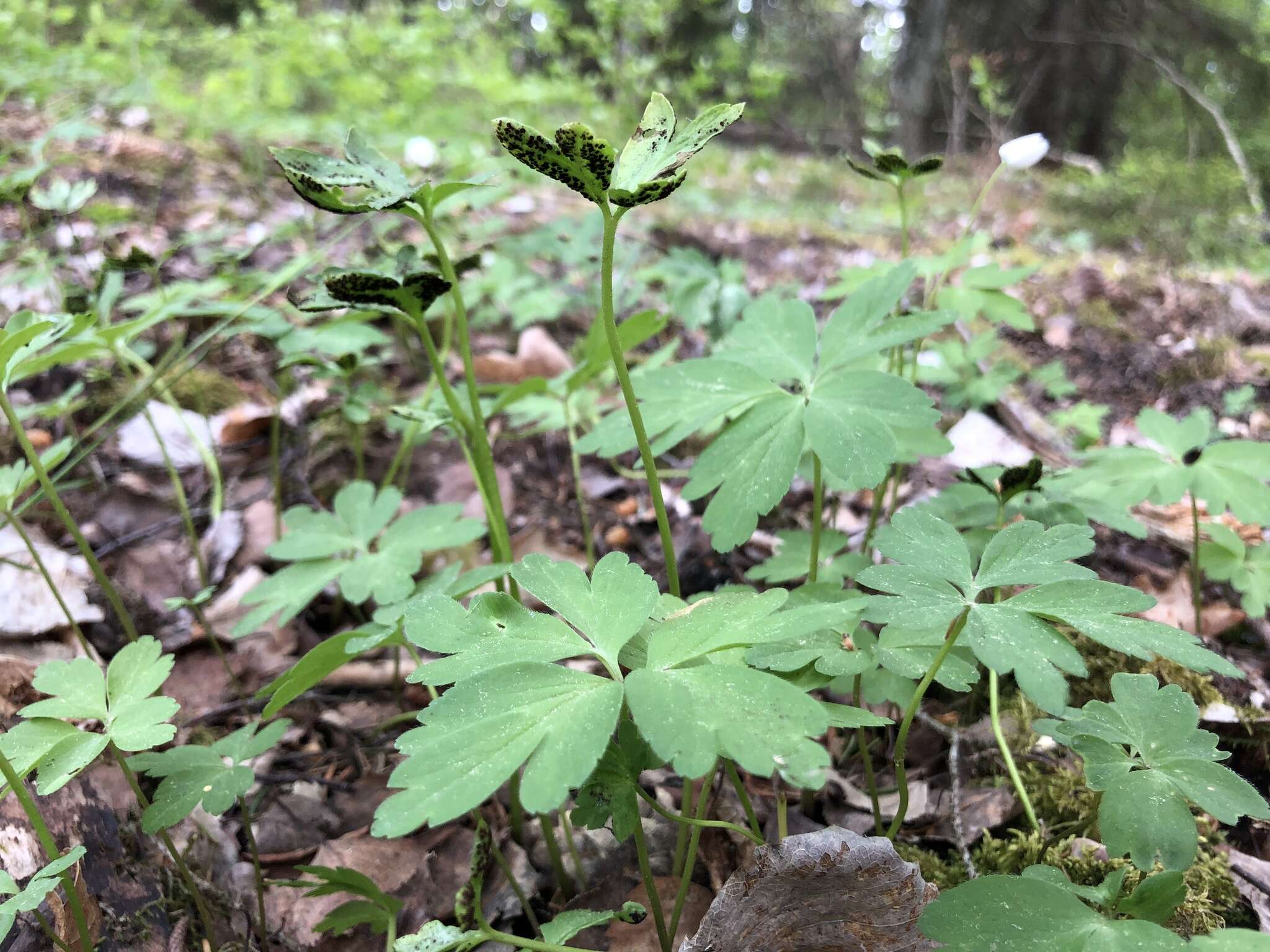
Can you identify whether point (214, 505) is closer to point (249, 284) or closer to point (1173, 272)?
point (249, 284)

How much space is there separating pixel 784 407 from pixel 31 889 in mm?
1347

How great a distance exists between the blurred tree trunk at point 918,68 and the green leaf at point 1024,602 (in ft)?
31.2

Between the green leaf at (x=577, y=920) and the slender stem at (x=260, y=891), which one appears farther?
the slender stem at (x=260, y=891)

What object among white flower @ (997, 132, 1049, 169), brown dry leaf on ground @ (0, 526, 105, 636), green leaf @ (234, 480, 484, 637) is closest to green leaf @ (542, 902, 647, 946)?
green leaf @ (234, 480, 484, 637)

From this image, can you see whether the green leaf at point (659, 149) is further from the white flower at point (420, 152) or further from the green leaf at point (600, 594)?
the white flower at point (420, 152)

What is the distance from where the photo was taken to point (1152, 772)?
40.2 inches

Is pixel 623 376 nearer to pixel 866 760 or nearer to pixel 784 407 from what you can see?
pixel 784 407

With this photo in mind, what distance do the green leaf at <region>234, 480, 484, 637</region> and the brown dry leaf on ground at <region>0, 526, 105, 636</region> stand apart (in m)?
0.58

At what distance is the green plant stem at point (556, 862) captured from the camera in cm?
133

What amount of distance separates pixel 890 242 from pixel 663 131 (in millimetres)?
5198

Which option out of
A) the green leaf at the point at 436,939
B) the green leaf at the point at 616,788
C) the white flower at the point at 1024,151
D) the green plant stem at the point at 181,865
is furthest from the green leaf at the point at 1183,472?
the green plant stem at the point at 181,865

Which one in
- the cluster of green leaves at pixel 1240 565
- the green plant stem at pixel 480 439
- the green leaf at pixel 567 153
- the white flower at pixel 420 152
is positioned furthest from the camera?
the white flower at pixel 420 152

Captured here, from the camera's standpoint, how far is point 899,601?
104cm

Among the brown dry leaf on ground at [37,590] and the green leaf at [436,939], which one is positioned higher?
the green leaf at [436,939]
